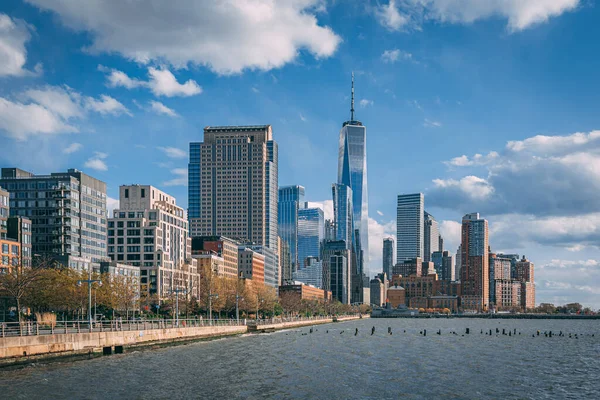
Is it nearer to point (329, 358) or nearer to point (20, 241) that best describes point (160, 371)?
point (329, 358)

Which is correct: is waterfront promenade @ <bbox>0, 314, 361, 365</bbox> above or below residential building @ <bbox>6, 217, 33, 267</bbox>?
below

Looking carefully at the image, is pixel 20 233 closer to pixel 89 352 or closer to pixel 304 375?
pixel 89 352

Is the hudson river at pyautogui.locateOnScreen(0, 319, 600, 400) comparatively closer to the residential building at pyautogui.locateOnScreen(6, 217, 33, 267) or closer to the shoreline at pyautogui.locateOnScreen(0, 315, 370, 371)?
the shoreline at pyautogui.locateOnScreen(0, 315, 370, 371)

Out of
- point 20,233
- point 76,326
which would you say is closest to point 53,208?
point 20,233

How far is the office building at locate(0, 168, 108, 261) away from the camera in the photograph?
184625mm

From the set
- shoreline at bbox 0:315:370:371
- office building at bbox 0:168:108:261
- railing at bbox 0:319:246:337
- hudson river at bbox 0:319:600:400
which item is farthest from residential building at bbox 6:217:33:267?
hudson river at bbox 0:319:600:400

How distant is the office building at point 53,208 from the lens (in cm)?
18462

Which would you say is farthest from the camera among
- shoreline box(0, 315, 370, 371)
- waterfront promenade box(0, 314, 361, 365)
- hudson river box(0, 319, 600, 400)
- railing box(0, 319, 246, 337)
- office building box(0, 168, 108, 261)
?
office building box(0, 168, 108, 261)

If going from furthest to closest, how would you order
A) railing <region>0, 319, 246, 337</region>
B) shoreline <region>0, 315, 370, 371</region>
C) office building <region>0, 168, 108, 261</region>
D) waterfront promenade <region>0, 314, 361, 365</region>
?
1. office building <region>0, 168, 108, 261</region>
2. railing <region>0, 319, 246, 337</region>
3. waterfront promenade <region>0, 314, 361, 365</region>
4. shoreline <region>0, 315, 370, 371</region>

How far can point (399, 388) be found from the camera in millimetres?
69500

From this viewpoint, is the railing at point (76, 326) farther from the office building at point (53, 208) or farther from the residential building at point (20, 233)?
the office building at point (53, 208)

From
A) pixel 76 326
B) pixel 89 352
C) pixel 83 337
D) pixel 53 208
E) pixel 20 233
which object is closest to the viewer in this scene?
pixel 83 337

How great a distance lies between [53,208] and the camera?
186 m

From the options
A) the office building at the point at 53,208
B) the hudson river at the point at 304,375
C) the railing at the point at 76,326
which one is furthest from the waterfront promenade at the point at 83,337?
the office building at the point at 53,208
